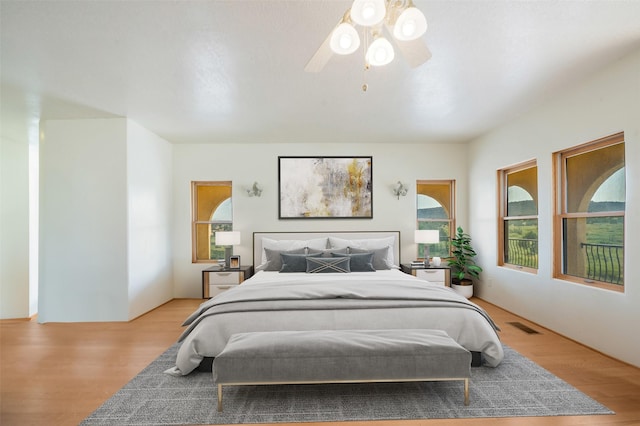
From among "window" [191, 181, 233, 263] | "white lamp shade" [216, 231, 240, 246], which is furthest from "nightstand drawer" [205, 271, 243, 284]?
"window" [191, 181, 233, 263]

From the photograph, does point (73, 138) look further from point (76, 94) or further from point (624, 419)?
point (624, 419)

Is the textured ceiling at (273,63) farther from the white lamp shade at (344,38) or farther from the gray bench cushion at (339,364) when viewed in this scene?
the gray bench cushion at (339,364)

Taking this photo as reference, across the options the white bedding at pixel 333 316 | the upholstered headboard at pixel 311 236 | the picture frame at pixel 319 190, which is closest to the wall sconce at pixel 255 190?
the picture frame at pixel 319 190

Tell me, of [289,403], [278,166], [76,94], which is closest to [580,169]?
[289,403]

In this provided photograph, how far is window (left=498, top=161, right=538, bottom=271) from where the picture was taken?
440cm

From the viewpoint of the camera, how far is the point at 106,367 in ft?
9.78

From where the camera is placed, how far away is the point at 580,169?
3650 millimetres

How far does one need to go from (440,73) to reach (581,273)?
2577 millimetres

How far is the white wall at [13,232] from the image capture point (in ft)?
15.9

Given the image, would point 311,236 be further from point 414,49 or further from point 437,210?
point 414,49

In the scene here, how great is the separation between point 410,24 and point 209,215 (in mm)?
5035

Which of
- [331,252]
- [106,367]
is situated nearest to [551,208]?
[331,252]

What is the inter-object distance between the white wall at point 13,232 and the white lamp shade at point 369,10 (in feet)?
18.6

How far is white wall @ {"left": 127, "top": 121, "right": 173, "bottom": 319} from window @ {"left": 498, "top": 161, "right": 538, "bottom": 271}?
5114mm
